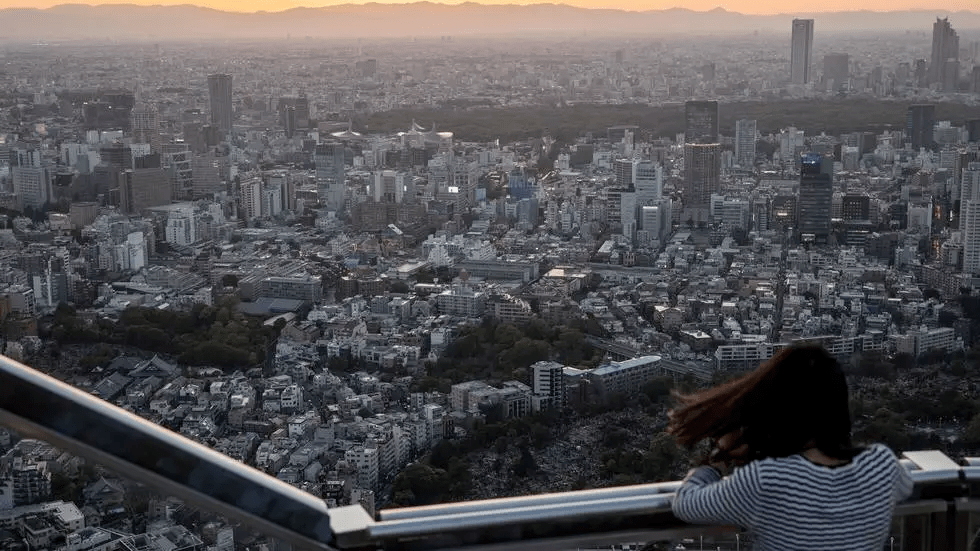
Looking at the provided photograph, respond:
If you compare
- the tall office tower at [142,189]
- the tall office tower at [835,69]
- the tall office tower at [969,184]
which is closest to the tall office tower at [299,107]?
the tall office tower at [142,189]

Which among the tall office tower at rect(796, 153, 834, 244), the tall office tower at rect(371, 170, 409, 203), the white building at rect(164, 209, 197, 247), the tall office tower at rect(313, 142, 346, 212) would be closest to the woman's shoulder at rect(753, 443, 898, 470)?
the white building at rect(164, 209, 197, 247)

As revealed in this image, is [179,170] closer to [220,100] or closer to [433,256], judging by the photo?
[220,100]

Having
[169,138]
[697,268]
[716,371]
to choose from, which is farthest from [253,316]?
[169,138]

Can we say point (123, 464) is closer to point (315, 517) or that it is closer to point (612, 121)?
Answer: point (315, 517)

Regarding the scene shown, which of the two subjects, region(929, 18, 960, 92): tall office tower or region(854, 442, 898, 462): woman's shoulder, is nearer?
region(854, 442, 898, 462): woman's shoulder

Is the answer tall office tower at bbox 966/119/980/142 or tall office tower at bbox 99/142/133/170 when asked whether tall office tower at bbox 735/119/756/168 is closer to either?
tall office tower at bbox 966/119/980/142

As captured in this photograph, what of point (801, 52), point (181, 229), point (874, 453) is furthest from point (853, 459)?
point (801, 52)
